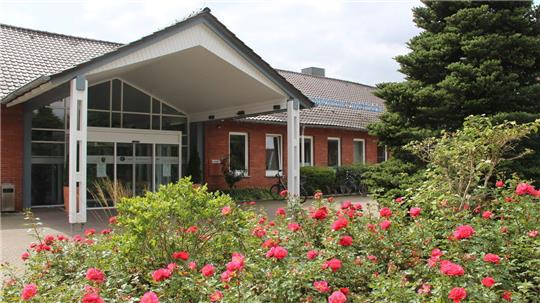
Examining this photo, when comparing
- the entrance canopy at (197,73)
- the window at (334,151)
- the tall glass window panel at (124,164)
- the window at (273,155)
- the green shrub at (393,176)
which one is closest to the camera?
the green shrub at (393,176)

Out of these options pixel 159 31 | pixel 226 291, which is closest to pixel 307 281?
pixel 226 291

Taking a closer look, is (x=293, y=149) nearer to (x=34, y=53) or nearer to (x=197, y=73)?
(x=197, y=73)

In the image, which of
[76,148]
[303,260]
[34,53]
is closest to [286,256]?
[303,260]

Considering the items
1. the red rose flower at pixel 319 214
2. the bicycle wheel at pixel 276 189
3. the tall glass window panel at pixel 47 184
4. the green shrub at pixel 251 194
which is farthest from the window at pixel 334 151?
the red rose flower at pixel 319 214

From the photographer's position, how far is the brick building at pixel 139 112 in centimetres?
1116

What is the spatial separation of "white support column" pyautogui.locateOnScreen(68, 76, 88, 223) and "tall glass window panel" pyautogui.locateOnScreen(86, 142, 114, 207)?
5.23 meters

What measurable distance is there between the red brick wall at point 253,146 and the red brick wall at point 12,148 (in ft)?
20.5

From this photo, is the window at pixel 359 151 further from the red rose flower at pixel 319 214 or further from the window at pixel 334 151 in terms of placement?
the red rose flower at pixel 319 214

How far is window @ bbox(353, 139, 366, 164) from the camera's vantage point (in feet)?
79.6

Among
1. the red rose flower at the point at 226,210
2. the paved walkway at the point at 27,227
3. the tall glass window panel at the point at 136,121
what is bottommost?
the paved walkway at the point at 27,227

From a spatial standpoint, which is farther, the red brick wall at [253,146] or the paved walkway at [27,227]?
the red brick wall at [253,146]

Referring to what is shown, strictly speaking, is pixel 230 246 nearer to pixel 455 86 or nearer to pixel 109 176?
pixel 455 86

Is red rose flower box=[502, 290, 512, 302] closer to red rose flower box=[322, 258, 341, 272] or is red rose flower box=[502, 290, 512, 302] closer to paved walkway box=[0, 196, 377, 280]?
red rose flower box=[322, 258, 341, 272]

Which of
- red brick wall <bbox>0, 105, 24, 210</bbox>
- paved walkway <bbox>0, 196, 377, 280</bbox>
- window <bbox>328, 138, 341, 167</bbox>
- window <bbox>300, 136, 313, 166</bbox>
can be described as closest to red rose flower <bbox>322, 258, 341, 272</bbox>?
paved walkway <bbox>0, 196, 377, 280</bbox>
